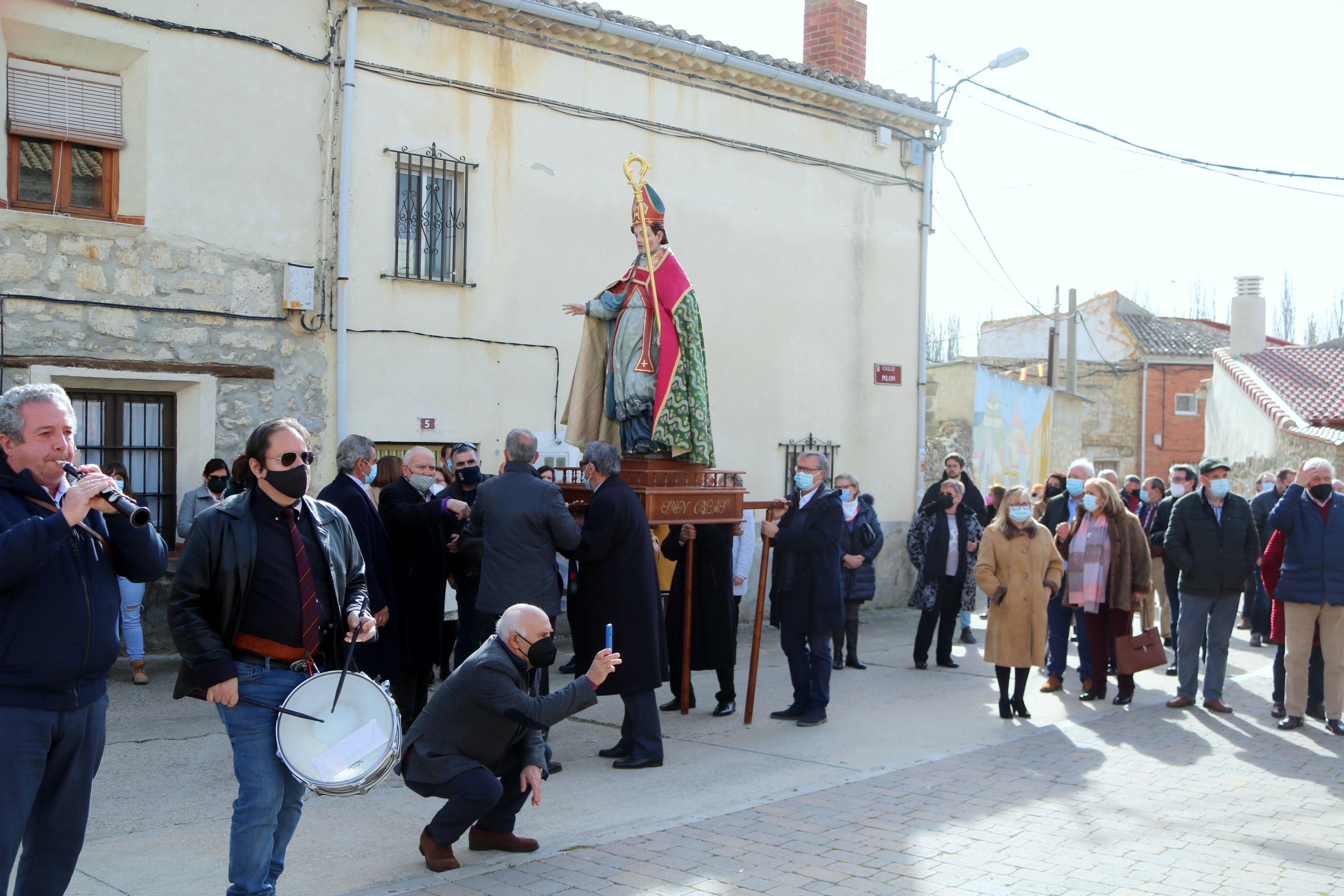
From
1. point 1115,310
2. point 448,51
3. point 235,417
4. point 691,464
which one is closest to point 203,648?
point 691,464

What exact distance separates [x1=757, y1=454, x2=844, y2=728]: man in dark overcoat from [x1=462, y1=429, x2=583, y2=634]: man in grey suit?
69.4 inches

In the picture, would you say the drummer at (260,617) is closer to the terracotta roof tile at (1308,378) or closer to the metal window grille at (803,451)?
the metal window grille at (803,451)

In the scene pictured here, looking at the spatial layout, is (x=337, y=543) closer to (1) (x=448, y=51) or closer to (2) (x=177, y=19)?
(2) (x=177, y=19)

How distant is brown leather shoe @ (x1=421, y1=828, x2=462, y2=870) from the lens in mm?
4918

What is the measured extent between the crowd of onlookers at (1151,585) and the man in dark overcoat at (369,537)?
421cm

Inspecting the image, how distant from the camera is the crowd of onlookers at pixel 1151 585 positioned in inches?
323

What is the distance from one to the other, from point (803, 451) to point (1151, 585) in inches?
210

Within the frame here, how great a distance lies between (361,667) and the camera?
22.7ft

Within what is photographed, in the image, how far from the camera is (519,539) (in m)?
6.75

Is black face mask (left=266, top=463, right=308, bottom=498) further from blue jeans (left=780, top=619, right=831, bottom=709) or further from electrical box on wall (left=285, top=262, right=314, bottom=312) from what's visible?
electrical box on wall (left=285, top=262, right=314, bottom=312)

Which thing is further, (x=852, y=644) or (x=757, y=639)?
(x=852, y=644)

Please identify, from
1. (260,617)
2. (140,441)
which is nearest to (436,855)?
(260,617)

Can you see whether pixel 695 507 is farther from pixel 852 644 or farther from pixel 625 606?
pixel 852 644

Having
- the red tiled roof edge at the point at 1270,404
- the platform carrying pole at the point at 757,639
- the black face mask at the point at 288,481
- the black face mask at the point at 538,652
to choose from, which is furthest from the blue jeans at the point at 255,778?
the red tiled roof edge at the point at 1270,404
